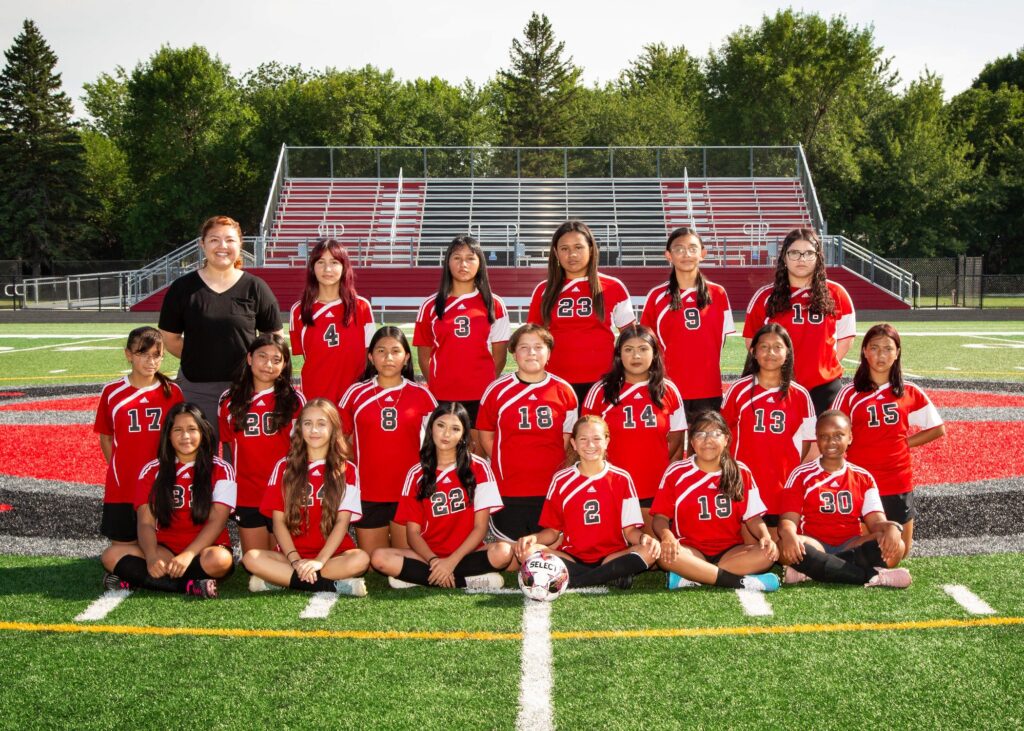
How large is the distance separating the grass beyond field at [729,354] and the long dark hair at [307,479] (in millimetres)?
8781

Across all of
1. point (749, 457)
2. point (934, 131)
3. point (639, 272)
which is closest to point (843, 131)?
point (934, 131)

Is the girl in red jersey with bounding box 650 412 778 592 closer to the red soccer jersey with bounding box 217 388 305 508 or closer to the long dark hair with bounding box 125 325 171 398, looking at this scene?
the red soccer jersey with bounding box 217 388 305 508

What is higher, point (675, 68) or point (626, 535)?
point (675, 68)

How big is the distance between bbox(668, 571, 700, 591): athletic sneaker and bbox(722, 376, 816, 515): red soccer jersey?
26.2 inches

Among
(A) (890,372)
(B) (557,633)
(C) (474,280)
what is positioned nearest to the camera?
(B) (557,633)

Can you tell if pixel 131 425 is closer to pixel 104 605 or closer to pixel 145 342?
pixel 145 342

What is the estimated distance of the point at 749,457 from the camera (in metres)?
5.00

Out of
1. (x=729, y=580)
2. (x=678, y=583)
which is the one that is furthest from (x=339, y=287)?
(x=729, y=580)

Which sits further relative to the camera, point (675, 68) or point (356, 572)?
point (675, 68)

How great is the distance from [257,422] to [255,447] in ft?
0.42

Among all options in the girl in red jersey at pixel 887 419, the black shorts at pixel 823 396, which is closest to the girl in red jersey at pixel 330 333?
the black shorts at pixel 823 396

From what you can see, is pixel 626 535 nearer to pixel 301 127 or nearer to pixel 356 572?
pixel 356 572

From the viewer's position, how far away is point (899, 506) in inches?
195

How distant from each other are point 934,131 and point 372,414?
45.6 metres
